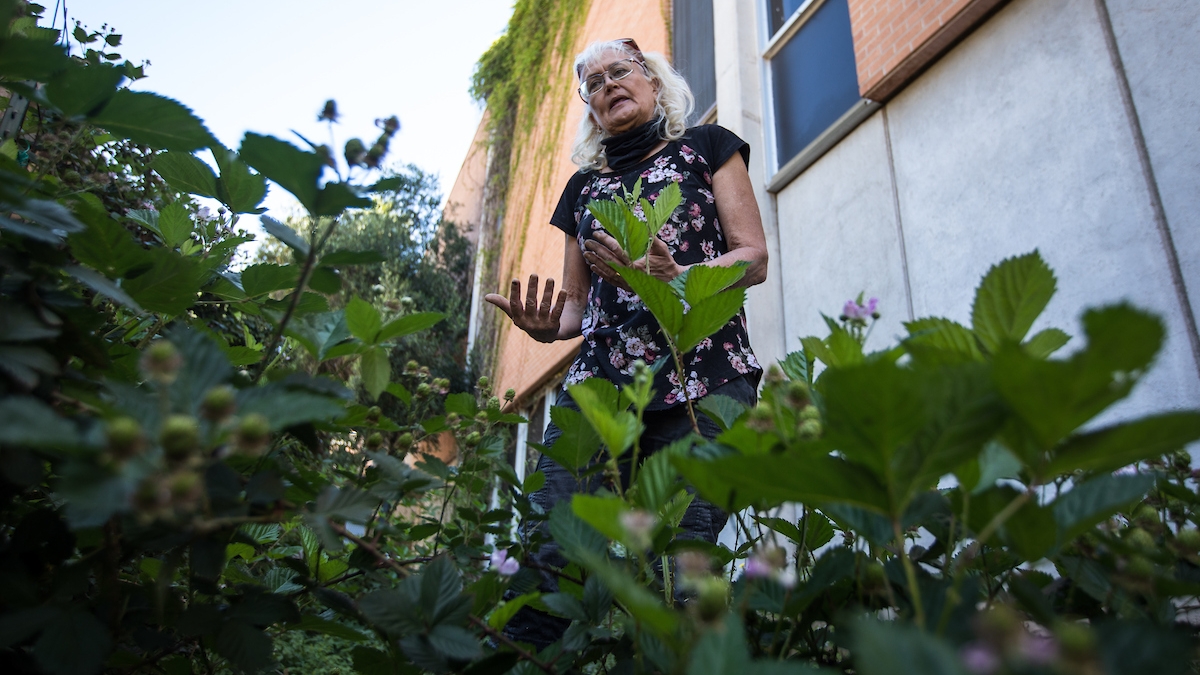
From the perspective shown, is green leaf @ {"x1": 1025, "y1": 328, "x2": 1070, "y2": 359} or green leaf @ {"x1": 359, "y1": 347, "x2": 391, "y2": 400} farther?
green leaf @ {"x1": 359, "y1": 347, "x2": 391, "y2": 400}

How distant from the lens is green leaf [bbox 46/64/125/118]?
589mm

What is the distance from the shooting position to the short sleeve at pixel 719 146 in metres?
1.77

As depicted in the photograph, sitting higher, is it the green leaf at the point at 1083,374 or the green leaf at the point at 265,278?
the green leaf at the point at 265,278

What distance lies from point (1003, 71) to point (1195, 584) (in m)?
2.77

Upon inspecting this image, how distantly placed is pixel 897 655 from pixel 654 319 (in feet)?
4.49

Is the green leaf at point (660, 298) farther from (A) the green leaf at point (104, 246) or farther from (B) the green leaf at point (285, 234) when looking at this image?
(A) the green leaf at point (104, 246)

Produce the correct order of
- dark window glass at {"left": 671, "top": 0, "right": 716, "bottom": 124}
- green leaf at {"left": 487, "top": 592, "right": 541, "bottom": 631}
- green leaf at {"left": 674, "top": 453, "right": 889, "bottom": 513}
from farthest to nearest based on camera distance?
1. dark window glass at {"left": 671, "top": 0, "right": 716, "bottom": 124}
2. green leaf at {"left": 487, "top": 592, "right": 541, "bottom": 631}
3. green leaf at {"left": 674, "top": 453, "right": 889, "bottom": 513}

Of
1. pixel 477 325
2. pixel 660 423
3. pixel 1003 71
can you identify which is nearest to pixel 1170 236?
pixel 1003 71

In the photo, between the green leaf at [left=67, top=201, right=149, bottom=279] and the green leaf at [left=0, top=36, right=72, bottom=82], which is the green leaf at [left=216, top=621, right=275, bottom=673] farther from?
the green leaf at [left=0, top=36, right=72, bottom=82]

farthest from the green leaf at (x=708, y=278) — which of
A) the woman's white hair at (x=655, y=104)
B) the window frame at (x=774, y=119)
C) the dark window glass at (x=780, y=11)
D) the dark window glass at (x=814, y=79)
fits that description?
the dark window glass at (x=780, y=11)

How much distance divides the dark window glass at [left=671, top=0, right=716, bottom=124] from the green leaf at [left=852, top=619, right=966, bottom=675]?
5.05m

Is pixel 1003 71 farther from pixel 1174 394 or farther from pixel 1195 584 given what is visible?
pixel 1195 584

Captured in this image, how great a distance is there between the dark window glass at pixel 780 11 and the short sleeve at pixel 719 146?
307 cm

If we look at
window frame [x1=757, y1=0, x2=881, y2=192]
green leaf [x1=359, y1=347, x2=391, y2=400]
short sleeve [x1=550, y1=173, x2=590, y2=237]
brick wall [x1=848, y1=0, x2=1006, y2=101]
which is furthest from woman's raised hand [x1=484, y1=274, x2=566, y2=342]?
window frame [x1=757, y1=0, x2=881, y2=192]
